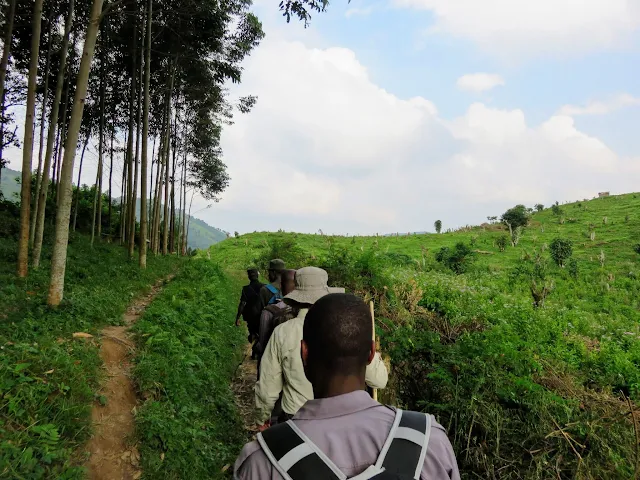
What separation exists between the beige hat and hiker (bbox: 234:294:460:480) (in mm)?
1740

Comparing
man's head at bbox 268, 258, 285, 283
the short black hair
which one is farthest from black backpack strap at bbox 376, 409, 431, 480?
man's head at bbox 268, 258, 285, 283

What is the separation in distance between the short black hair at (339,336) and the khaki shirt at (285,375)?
1412 millimetres

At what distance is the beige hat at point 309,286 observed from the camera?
3291mm

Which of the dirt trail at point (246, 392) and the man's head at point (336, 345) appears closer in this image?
the man's head at point (336, 345)

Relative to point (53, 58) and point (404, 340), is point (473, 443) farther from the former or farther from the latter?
point (53, 58)

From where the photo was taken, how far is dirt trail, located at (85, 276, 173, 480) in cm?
387

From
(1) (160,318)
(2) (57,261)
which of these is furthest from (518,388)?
(2) (57,261)

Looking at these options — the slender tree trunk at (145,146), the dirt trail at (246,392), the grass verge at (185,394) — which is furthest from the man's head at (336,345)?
the slender tree trunk at (145,146)

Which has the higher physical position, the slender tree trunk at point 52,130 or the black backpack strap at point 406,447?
the slender tree trunk at point 52,130

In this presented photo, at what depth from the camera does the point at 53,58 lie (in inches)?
546

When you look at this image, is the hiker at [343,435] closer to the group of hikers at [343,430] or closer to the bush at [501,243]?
the group of hikers at [343,430]

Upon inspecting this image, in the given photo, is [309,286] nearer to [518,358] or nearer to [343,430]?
[343,430]

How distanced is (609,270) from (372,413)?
31.2m

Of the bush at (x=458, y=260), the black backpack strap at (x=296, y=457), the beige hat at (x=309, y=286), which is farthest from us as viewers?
the bush at (x=458, y=260)
